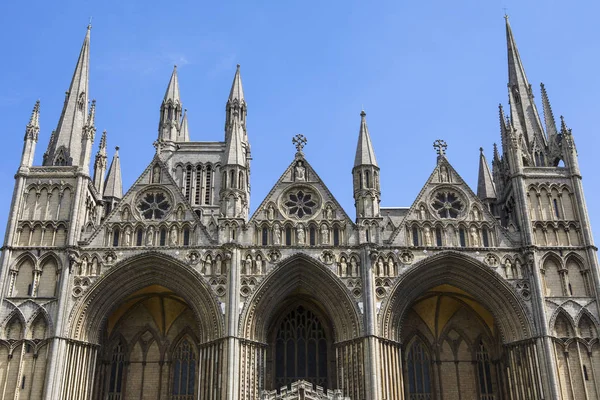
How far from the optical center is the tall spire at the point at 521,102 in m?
36.7

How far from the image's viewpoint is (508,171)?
36094 millimetres

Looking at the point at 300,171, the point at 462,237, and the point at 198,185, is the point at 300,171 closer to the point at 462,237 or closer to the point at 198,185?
the point at 462,237

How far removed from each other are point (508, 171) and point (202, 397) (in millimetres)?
19683

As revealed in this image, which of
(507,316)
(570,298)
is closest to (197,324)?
(507,316)

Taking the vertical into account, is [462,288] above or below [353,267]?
below

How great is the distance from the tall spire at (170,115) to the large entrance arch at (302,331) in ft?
71.5

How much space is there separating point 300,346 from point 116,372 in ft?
30.6

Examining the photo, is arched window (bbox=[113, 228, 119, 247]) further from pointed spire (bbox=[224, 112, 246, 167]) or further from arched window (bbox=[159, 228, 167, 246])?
pointed spire (bbox=[224, 112, 246, 167])

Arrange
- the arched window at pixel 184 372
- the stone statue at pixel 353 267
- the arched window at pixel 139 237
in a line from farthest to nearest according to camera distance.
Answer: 1. the arched window at pixel 184 372
2. the arched window at pixel 139 237
3. the stone statue at pixel 353 267

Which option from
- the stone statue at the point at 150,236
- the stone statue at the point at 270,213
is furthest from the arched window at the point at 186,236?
the stone statue at the point at 270,213

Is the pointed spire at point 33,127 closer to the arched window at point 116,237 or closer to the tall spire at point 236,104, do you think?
the arched window at point 116,237

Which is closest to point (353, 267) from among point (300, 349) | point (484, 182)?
point (300, 349)

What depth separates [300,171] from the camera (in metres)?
34.9

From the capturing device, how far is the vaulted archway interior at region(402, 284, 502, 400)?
3328 cm
